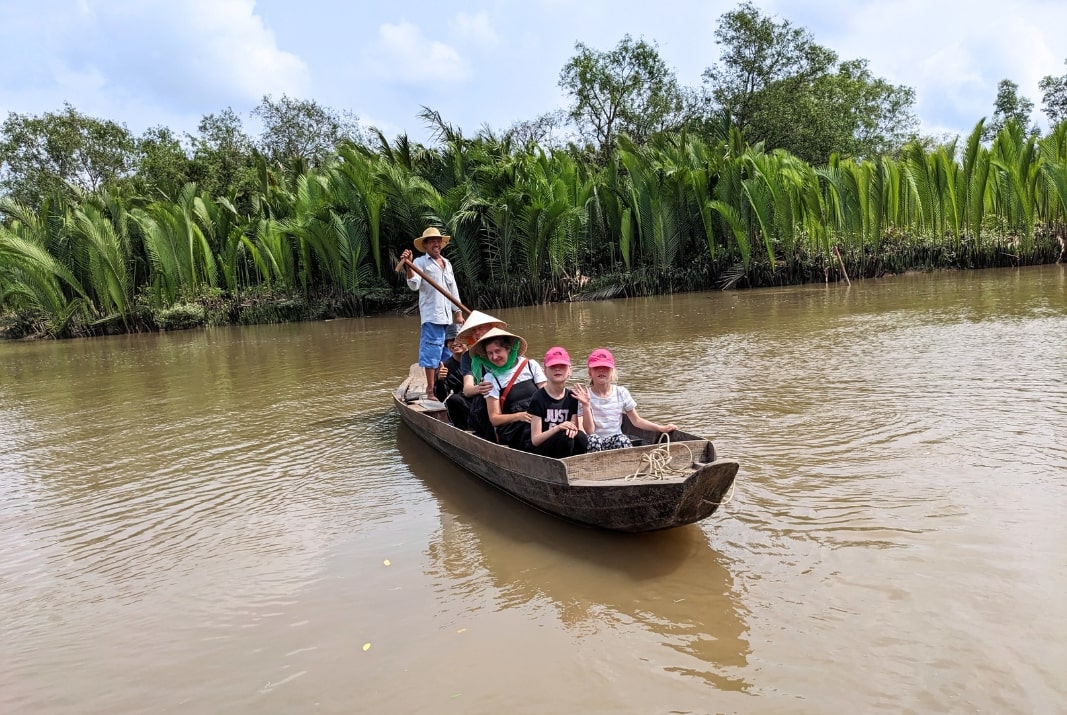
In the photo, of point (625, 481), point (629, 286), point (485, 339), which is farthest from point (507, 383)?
point (629, 286)

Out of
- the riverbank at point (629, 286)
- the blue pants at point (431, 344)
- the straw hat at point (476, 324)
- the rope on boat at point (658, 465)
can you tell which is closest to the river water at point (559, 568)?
the rope on boat at point (658, 465)

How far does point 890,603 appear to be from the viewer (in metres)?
2.96

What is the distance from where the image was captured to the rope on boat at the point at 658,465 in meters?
3.74

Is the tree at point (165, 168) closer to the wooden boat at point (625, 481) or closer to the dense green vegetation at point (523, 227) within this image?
the dense green vegetation at point (523, 227)

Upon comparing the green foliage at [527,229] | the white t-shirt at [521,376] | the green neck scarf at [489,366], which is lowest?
the white t-shirt at [521,376]

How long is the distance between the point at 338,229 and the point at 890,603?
17.7 meters

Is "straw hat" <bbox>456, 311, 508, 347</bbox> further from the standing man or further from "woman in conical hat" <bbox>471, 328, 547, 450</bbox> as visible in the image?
the standing man

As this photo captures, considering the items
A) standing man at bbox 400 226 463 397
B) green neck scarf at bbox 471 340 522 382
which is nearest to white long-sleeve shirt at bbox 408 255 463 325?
standing man at bbox 400 226 463 397

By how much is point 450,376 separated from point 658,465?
3.18 metres

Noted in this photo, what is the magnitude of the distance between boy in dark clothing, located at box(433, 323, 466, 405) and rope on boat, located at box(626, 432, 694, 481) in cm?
267

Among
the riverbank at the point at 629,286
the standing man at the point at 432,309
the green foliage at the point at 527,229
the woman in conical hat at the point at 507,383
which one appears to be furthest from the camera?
the riverbank at the point at 629,286

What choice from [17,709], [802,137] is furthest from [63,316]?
[802,137]

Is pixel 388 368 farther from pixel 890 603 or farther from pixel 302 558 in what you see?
pixel 890 603

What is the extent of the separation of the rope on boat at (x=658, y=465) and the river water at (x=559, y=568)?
34 centimetres
